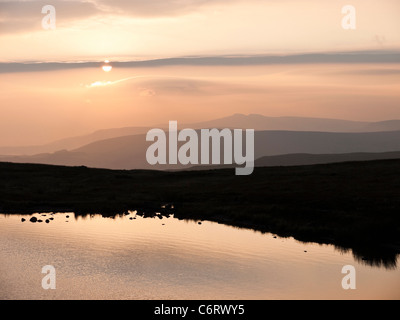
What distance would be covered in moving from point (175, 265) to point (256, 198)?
103ft

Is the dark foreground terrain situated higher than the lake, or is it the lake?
the dark foreground terrain

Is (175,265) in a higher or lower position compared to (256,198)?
lower

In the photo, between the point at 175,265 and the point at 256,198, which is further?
the point at 256,198

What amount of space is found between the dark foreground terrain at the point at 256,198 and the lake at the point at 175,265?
3.88 metres

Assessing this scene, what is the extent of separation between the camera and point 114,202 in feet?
229

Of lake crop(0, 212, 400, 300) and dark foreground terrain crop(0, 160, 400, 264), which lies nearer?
lake crop(0, 212, 400, 300)

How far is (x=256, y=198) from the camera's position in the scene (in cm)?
6719

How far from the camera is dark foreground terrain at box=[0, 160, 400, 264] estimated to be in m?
49.0

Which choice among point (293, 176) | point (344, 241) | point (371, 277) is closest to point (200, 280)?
point (371, 277)

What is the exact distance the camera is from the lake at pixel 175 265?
30.4 meters

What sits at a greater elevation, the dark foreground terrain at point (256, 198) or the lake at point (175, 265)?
the dark foreground terrain at point (256, 198)

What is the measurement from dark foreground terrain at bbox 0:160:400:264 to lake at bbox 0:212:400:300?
12.7 ft

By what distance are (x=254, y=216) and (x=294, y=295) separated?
26593 millimetres

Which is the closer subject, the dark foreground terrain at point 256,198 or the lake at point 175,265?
the lake at point 175,265
